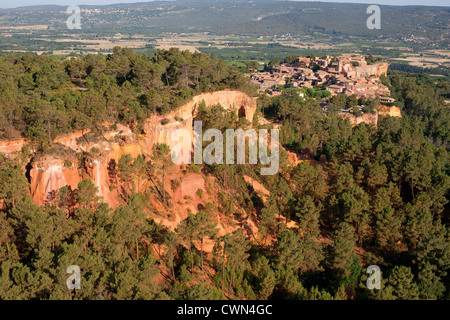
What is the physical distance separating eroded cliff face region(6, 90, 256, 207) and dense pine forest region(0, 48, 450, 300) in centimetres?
91

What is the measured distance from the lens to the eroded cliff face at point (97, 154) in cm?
2605

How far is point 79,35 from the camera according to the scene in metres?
191

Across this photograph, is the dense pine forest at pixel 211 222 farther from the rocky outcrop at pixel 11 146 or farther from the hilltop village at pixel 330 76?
the hilltop village at pixel 330 76

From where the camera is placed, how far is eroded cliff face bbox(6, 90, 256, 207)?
26.0 metres

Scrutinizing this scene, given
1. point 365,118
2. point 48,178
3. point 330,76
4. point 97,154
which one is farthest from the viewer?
point 330,76

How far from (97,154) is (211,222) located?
29.3ft

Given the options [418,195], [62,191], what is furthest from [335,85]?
[62,191]

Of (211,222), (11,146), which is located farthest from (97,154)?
(211,222)

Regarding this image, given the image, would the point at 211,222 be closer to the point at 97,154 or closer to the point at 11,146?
the point at 97,154

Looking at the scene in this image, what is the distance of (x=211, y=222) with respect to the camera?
27.8 metres

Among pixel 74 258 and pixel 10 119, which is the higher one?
pixel 10 119
